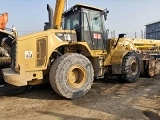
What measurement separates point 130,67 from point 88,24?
2.31 meters

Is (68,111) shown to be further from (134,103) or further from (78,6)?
(78,6)

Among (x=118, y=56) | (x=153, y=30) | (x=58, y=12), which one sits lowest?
(x=118, y=56)

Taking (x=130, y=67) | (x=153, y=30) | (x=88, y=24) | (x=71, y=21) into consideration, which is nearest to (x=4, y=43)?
Result: (x=71, y=21)

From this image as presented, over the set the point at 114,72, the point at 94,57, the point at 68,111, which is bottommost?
the point at 68,111

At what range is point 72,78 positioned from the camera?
6578 mm

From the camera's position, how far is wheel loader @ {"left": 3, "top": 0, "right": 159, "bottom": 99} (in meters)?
6.14

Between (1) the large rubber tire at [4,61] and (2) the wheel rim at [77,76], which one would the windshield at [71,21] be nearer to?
(2) the wheel rim at [77,76]

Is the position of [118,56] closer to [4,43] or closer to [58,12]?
[58,12]

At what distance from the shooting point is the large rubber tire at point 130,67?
8.32 m

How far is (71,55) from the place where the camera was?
6473 millimetres

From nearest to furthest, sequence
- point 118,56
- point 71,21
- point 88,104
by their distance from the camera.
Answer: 1. point 88,104
2. point 71,21
3. point 118,56

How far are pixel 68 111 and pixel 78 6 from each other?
350 cm

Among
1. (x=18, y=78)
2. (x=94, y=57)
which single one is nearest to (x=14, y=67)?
(x=18, y=78)

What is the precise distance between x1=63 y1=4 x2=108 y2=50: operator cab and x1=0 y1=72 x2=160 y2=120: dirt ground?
5.14 ft
